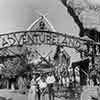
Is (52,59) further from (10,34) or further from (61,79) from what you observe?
(10,34)

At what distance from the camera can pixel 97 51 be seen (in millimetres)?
5129

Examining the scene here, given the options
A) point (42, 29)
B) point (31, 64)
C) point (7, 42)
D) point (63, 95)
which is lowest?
point (63, 95)

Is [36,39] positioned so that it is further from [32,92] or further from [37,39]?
[32,92]

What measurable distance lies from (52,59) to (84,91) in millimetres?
928

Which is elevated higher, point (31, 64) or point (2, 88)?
point (31, 64)

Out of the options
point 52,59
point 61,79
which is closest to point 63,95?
point 61,79

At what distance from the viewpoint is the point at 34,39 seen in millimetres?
4750

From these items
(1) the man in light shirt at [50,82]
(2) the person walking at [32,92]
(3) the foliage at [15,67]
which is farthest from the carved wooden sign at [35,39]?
(2) the person walking at [32,92]

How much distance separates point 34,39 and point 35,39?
0.8 inches

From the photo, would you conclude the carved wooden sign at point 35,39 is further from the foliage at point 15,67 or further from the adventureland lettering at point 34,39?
the foliage at point 15,67

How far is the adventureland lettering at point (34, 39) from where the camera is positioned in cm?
462

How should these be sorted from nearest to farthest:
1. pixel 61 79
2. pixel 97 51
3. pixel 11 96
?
pixel 11 96 < pixel 61 79 < pixel 97 51

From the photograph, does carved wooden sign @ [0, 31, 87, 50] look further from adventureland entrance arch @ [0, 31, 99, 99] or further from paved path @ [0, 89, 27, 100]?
paved path @ [0, 89, 27, 100]

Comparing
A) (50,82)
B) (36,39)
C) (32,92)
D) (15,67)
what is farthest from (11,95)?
(36,39)
